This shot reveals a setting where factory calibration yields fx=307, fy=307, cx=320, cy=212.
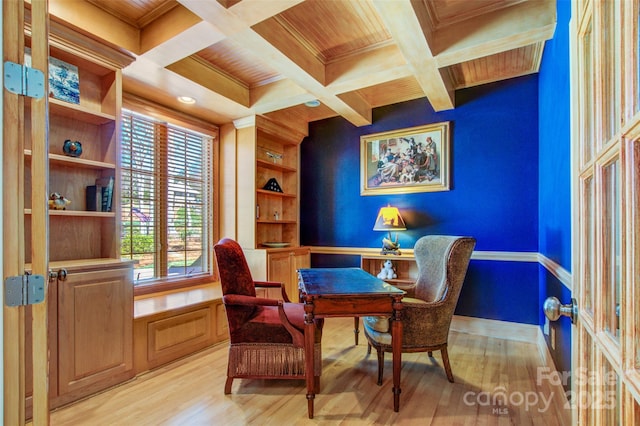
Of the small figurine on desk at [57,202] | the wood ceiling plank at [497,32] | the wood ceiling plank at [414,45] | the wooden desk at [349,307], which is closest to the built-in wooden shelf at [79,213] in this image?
the small figurine on desk at [57,202]

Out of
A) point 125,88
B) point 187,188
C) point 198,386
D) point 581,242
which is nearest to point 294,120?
point 187,188

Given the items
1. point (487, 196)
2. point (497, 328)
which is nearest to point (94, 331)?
point (497, 328)

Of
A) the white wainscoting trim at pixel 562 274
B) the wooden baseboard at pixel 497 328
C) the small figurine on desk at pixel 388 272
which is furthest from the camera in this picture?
the small figurine on desk at pixel 388 272

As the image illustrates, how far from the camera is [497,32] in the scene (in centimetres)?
228

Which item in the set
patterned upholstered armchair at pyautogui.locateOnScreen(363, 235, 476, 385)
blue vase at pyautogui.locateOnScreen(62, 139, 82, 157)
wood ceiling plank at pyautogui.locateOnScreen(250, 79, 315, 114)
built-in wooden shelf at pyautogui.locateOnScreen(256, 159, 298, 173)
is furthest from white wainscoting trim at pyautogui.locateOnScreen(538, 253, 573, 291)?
blue vase at pyautogui.locateOnScreen(62, 139, 82, 157)

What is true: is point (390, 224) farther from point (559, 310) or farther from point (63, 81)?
point (63, 81)

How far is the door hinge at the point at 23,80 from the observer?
0.86 meters

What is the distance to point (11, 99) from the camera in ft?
2.85

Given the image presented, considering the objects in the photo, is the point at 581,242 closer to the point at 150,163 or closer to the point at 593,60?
the point at 593,60

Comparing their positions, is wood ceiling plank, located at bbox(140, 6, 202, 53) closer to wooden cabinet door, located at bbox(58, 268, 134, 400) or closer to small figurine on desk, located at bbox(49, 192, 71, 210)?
small figurine on desk, located at bbox(49, 192, 71, 210)

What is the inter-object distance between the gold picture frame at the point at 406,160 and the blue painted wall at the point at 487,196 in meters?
0.09

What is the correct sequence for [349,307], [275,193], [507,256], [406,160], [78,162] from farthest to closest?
1. [275,193]
2. [406,160]
3. [507,256]
4. [78,162]
5. [349,307]

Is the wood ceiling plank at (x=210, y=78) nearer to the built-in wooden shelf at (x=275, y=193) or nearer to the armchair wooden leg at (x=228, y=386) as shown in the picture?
the built-in wooden shelf at (x=275, y=193)

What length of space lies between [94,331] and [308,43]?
279 cm
